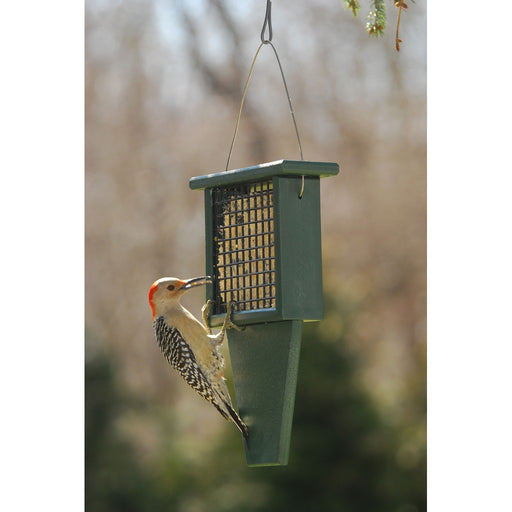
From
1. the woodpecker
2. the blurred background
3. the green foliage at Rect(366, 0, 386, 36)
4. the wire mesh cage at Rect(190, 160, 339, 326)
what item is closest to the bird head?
the woodpecker

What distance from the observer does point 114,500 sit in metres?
6.18

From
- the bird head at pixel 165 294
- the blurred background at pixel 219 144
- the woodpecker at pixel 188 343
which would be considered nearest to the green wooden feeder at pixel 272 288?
the woodpecker at pixel 188 343

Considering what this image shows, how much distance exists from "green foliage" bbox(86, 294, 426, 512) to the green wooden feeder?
93.1 inches

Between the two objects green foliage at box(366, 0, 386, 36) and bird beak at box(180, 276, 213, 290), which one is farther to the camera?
bird beak at box(180, 276, 213, 290)

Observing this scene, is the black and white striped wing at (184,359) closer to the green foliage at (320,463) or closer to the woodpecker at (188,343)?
the woodpecker at (188,343)

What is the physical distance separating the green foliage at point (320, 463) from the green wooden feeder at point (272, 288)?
237 centimetres

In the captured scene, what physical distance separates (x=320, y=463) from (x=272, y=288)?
2755 mm

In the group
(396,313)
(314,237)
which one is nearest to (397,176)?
(396,313)

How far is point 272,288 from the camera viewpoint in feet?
8.58

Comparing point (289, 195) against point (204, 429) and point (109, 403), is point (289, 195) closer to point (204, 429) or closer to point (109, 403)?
point (109, 403)

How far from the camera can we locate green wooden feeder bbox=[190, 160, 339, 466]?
2.46 metres

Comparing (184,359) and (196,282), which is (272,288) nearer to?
(196,282)

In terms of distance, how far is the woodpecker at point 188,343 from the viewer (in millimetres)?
2824

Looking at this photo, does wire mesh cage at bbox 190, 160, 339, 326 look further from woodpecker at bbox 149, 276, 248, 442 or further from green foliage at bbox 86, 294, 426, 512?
green foliage at bbox 86, 294, 426, 512
